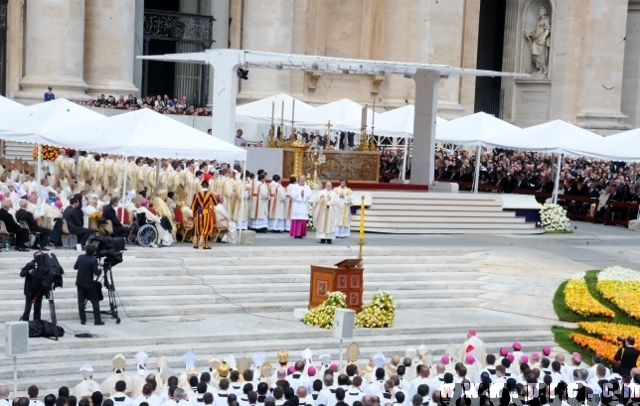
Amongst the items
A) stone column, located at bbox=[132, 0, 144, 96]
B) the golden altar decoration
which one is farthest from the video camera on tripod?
stone column, located at bbox=[132, 0, 144, 96]

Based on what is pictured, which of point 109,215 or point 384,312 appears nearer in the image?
point 384,312

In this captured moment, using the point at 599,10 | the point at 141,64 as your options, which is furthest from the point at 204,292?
the point at 599,10

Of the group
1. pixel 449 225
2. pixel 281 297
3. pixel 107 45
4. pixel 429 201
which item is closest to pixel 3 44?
pixel 107 45

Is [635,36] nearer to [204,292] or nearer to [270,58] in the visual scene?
[270,58]

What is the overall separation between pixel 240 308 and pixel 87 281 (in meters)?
3.66

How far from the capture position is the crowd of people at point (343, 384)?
48.6ft

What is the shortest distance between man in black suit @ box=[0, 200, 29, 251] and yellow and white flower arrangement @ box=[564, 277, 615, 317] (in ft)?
34.0

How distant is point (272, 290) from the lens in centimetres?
2452

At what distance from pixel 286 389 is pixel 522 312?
37.1 ft

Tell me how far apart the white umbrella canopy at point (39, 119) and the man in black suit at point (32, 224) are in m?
2.98

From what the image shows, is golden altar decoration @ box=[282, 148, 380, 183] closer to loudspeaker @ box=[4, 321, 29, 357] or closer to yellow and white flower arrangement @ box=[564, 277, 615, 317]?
yellow and white flower arrangement @ box=[564, 277, 615, 317]

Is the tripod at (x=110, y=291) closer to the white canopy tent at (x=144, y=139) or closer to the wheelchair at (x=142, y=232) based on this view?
the wheelchair at (x=142, y=232)

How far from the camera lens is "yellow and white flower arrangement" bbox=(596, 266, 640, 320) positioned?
986 inches

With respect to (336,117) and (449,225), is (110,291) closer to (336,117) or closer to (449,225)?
(449,225)
